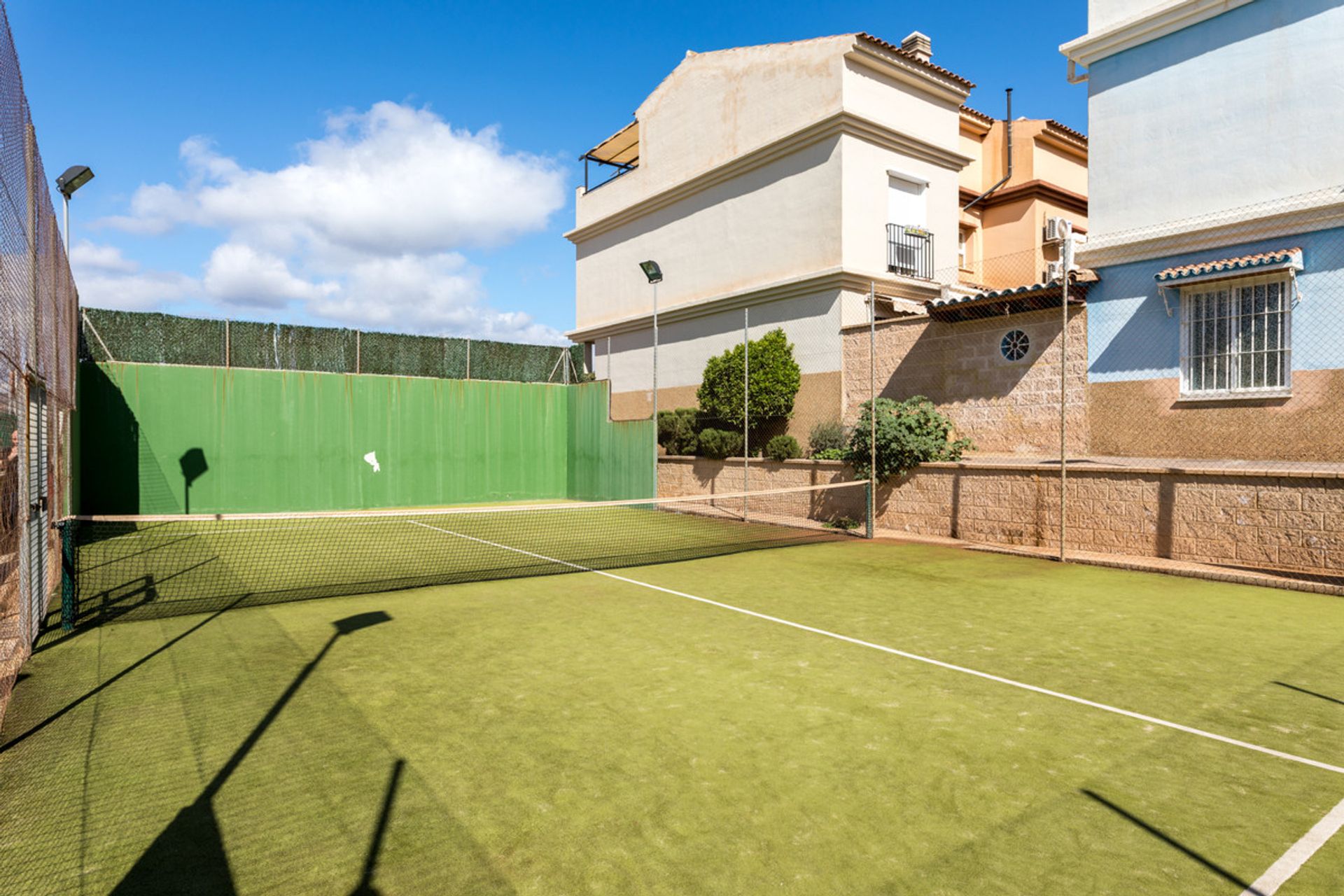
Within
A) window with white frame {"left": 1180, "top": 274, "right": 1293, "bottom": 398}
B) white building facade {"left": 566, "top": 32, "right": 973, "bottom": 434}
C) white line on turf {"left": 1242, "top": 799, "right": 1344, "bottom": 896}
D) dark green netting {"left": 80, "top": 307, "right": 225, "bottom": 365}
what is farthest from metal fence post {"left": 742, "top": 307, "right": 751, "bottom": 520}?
dark green netting {"left": 80, "top": 307, "right": 225, "bottom": 365}

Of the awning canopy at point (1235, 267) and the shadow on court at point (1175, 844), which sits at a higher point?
the awning canopy at point (1235, 267)

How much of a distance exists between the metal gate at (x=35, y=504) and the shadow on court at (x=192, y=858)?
3.54 metres

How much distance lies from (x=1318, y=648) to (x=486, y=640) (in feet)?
22.6

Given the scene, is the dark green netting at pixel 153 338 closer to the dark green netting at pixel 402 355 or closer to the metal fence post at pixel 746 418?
the dark green netting at pixel 402 355

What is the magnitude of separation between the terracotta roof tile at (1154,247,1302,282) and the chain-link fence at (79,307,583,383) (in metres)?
16.2

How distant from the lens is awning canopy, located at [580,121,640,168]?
80.7ft

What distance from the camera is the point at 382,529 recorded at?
1523 centimetres

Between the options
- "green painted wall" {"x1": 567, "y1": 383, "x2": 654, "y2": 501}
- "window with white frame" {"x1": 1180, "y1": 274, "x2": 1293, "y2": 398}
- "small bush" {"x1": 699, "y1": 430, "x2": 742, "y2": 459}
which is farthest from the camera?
"green painted wall" {"x1": 567, "y1": 383, "x2": 654, "y2": 501}

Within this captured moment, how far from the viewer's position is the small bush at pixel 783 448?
1602cm

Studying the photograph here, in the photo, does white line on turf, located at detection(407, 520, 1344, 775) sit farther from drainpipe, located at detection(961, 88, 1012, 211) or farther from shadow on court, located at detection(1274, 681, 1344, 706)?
drainpipe, located at detection(961, 88, 1012, 211)

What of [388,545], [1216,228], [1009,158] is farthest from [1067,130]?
[388,545]

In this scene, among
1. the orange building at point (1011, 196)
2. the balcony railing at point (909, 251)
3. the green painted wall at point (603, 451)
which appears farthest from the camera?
the orange building at point (1011, 196)

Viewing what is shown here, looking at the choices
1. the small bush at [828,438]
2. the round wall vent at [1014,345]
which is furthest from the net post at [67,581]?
the round wall vent at [1014,345]

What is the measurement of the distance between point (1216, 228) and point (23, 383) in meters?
15.6
